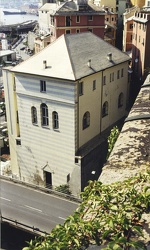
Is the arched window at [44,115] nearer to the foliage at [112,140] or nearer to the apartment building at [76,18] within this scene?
the foliage at [112,140]

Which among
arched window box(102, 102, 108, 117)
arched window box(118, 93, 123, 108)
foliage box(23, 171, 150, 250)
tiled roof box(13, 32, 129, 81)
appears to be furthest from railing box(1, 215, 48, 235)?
arched window box(118, 93, 123, 108)

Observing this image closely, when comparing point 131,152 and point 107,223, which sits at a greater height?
point 107,223

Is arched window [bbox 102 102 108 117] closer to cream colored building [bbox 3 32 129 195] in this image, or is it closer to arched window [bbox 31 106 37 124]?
cream colored building [bbox 3 32 129 195]

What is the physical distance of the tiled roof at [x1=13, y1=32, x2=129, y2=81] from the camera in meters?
25.4

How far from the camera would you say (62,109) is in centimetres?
2600

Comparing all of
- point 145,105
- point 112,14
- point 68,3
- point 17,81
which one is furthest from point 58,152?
point 112,14

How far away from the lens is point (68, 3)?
4919cm

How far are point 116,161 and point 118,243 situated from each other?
14.4 ft

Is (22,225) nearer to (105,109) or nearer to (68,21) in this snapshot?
(105,109)

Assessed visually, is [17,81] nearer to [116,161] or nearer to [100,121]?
[100,121]

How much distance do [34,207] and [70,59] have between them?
12048 mm

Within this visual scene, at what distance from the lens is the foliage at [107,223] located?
23.2 feet

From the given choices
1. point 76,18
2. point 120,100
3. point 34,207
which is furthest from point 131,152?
point 76,18

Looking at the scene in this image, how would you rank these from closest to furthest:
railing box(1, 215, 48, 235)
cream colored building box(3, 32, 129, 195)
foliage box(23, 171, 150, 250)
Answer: foliage box(23, 171, 150, 250), railing box(1, 215, 48, 235), cream colored building box(3, 32, 129, 195)
